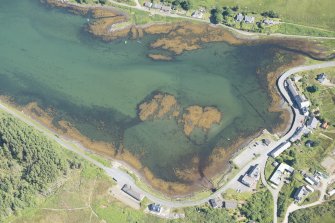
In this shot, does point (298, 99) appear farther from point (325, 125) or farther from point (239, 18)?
point (239, 18)

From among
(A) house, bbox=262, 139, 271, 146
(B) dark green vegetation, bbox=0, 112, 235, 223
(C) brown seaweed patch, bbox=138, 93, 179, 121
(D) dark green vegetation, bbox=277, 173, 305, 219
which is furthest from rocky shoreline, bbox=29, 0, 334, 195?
(D) dark green vegetation, bbox=277, 173, 305, 219

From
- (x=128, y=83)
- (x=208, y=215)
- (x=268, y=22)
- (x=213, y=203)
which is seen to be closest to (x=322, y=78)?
(x=268, y=22)

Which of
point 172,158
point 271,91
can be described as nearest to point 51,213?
point 172,158

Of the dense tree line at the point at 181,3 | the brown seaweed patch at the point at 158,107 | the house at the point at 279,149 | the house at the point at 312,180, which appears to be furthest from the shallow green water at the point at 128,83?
the house at the point at 312,180

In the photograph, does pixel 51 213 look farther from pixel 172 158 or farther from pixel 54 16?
pixel 54 16

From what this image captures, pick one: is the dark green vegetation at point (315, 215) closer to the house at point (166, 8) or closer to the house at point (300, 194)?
the house at point (300, 194)

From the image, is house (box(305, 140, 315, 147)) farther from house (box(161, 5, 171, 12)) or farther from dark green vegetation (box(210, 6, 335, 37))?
house (box(161, 5, 171, 12))
